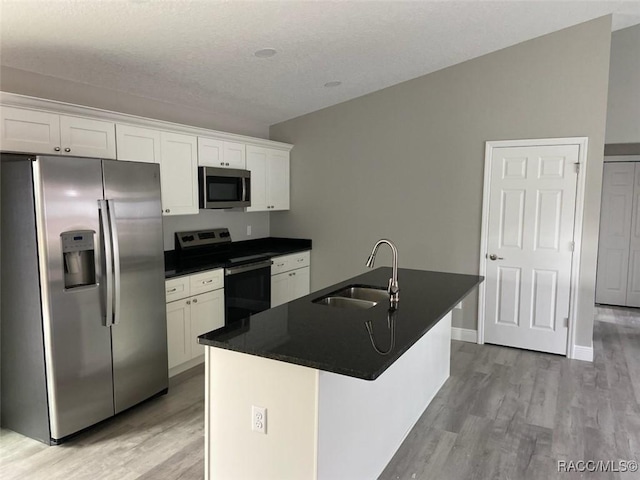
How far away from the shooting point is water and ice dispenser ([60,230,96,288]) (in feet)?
8.88

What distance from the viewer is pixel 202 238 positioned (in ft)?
15.2

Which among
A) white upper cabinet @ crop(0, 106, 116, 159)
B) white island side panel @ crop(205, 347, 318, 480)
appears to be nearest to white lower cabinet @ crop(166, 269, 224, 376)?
white upper cabinet @ crop(0, 106, 116, 159)

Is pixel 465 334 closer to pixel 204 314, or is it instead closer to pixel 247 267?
pixel 247 267

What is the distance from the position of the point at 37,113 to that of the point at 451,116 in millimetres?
3709

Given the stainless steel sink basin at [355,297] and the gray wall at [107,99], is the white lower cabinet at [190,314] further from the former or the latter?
the gray wall at [107,99]

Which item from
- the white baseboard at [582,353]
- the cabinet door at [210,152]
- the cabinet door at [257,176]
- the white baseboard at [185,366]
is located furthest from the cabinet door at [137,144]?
the white baseboard at [582,353]

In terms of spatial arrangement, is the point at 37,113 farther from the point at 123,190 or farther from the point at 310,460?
the point at 310,460

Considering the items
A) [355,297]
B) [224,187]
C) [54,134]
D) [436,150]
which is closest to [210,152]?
[224,187]

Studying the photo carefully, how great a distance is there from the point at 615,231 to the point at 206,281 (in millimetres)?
5703

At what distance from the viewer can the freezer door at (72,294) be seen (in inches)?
103

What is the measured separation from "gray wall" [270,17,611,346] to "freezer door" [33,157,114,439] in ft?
9.97

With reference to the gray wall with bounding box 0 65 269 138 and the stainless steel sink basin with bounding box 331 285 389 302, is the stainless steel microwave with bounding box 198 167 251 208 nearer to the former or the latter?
the gray wall with bounding box 0 65 269 138

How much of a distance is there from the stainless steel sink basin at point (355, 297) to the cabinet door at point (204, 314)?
1.43m

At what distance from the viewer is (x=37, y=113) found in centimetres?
286
